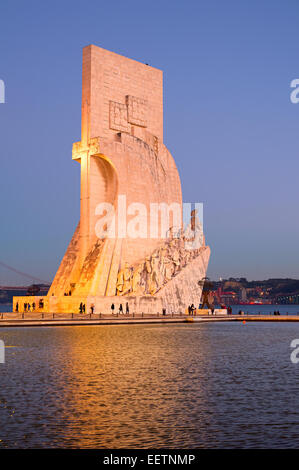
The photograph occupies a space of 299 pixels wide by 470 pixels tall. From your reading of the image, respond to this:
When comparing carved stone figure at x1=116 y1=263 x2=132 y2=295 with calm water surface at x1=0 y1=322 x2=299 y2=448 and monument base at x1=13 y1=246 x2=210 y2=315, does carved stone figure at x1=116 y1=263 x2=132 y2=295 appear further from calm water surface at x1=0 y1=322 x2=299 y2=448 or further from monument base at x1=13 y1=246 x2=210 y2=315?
calm water surface at x1=0 y1=322 x2=299 y2=448

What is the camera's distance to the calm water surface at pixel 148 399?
5070 millimetres

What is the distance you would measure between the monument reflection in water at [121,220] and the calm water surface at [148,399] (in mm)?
20464

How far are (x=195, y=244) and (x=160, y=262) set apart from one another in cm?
444

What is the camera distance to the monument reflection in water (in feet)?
108

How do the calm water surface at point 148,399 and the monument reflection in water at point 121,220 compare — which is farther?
the monument reflection in water at point 121,220

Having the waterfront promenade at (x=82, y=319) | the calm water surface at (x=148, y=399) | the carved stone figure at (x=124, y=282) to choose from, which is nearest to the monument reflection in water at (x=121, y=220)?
the carved stone figure at (x=124, y=282)

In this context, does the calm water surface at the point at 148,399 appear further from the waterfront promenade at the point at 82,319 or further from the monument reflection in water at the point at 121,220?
the monument reflection in water at the point at 121,220

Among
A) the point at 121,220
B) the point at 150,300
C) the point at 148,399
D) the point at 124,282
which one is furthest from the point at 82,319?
the point at 148,399

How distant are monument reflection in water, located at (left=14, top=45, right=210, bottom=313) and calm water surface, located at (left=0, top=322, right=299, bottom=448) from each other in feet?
67.1

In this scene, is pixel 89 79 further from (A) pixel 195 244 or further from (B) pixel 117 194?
(A) pixel 195 244

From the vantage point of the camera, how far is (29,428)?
5.38 metres

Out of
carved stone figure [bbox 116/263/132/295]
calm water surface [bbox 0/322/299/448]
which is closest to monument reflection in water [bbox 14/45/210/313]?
carved stone figure [bbox 116/263/132/295]

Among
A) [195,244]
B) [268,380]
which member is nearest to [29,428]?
[268,380]

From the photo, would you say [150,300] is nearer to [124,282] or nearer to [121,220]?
[124,282]
